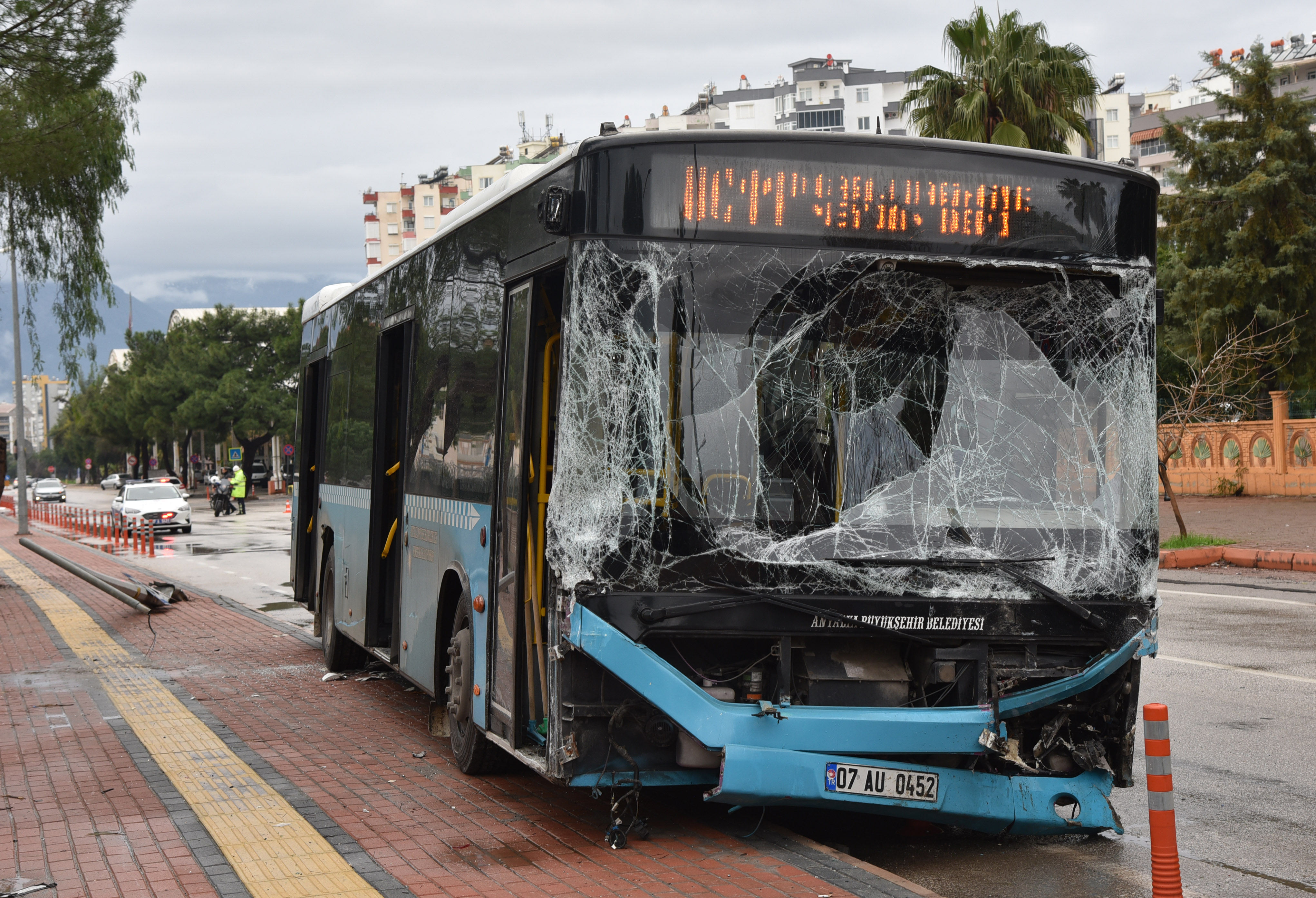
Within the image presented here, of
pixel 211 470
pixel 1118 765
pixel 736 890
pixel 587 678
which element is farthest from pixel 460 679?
pixel 211 470

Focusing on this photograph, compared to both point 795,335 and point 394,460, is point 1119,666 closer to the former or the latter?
point 795,335

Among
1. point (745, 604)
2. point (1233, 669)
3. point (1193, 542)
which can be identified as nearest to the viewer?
point (745, 604)

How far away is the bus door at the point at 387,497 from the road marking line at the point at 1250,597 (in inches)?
337

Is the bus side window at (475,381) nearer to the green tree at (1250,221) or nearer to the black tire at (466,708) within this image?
the black tire at (466,708)

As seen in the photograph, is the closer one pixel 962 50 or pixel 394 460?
pixel 394 460

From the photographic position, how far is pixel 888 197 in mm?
5859

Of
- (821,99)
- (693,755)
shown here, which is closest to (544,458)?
(693,755)

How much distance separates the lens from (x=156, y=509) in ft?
129

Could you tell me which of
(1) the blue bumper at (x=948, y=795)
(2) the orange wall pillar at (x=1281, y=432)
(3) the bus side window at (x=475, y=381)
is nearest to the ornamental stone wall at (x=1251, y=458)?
(2) the orange wall pillar at (x=1281, y=432)

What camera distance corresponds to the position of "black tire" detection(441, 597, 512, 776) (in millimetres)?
7070

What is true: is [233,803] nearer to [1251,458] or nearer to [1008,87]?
[1008,87]

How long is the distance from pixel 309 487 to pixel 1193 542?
46.4ft

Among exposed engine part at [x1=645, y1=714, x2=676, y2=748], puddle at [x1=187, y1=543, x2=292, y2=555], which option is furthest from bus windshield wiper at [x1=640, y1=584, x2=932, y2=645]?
puddle at [x1=187, y1=543, x2=292, y2=555]

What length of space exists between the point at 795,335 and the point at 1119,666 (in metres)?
1.94
